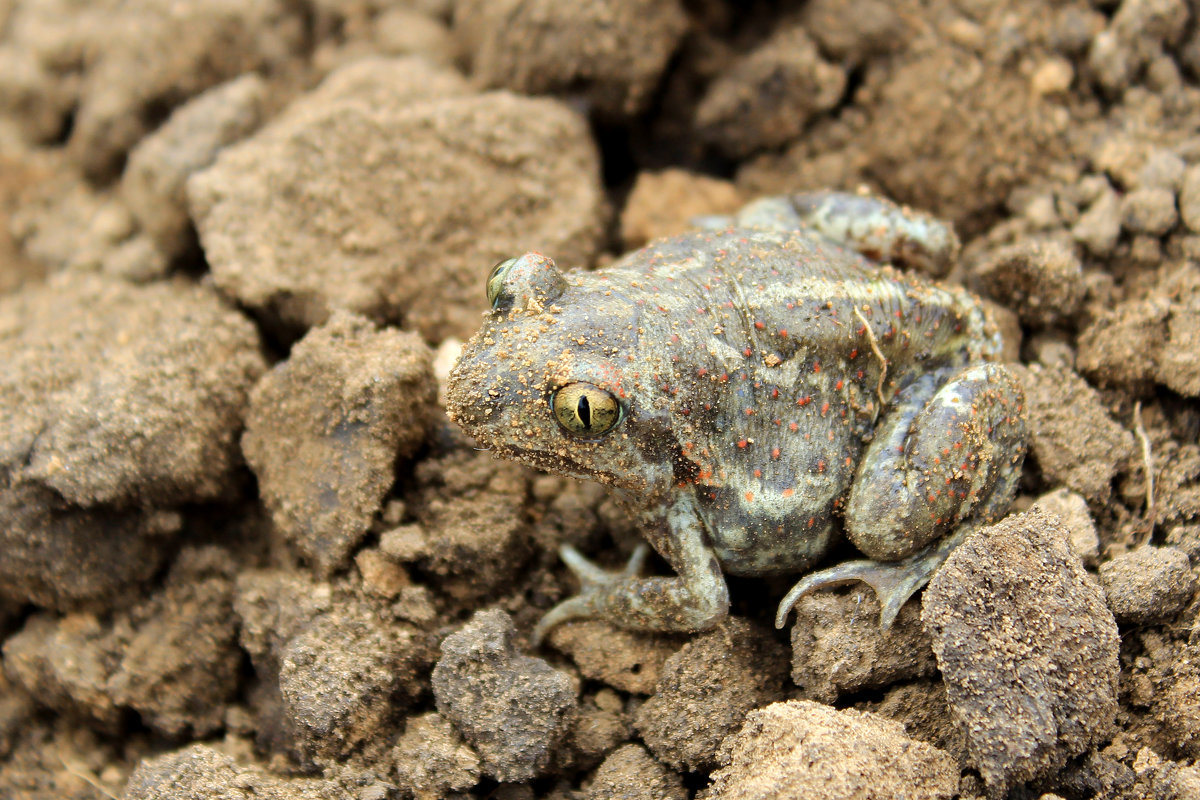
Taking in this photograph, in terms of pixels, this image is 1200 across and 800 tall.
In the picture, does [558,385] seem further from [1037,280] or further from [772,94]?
[772,94]

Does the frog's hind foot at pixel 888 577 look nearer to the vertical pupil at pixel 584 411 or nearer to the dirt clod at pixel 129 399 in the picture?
the vertical pupil at pixel 584 411

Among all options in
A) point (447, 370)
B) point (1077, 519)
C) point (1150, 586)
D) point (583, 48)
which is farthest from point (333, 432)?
point (1150, 586)

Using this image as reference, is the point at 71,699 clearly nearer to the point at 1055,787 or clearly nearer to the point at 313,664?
the point at 313,664

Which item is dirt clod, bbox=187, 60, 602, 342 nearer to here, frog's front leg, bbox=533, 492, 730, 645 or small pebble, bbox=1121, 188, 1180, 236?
frog's front leg, bbox=533, 492, 730, 645

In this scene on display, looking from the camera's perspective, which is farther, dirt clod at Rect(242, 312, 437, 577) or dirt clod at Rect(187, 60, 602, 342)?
dirt clod at Rect(187, 60, 602, 342)

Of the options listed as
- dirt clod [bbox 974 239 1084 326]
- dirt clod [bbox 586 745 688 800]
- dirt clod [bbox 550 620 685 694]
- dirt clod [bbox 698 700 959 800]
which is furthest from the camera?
dirt clod [bbox 974 239 1084 326]

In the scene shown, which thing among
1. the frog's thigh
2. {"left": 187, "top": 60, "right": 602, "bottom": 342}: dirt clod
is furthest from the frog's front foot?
{"left": 187, "top": 60, "right": 602, "bottom": 342}: dirt clod

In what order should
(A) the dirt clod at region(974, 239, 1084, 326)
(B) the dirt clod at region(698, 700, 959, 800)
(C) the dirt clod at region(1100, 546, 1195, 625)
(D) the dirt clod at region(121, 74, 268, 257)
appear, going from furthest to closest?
1. (D) the dirt clod at region(121, 74, 268, 257)
2. (A) the dirt clod at region(974, 239, 1084, 326)
3. (C) the dirt clod at region(1100, 546, 1195, 625)
4. (B) the dirt clod at region(698, 700, 959, 800)

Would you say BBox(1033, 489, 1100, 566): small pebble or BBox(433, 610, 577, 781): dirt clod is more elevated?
BBox(1033, 489, 1100, 566): small pebble
